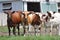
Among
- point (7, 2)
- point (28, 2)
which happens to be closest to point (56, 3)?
point (28, 2)

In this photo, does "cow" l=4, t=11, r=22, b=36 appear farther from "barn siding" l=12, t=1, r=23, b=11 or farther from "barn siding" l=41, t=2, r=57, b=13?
"barn siding" l=41, t=2, r=57, b=13

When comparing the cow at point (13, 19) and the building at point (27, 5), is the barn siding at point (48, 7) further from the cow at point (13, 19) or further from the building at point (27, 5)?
the cow at point (13, 19)

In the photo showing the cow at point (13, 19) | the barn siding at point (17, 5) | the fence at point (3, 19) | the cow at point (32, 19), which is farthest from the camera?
the barn siding at point (17, 5)

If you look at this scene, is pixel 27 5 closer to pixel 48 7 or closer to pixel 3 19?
pixel 48 7

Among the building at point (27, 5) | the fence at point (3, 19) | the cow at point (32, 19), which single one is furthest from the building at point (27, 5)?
the cow at point (32, 19)

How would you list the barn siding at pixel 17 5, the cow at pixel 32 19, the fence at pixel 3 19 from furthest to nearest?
the barn siding at pixel 17 5 → the fence at pixel 3 19 → the cow at pixel 32 19

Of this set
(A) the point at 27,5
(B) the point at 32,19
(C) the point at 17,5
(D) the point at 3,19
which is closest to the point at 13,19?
(B) the point at 32,19

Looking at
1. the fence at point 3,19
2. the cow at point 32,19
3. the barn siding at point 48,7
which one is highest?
the cow at point 32,19

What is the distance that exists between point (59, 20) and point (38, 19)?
1610 millimetres

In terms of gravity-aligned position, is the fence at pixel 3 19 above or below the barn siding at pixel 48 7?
below

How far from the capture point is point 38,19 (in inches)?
931

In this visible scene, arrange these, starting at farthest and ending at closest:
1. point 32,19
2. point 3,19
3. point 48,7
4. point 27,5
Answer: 1. point 27,5
2. point 48,7
3. point 3,19
4. point 32,19

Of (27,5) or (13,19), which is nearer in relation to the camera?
(13,19)

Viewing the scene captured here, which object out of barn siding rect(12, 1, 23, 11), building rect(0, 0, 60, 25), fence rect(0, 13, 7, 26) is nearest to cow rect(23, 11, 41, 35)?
fence rect(0, 13, 7, 26)
